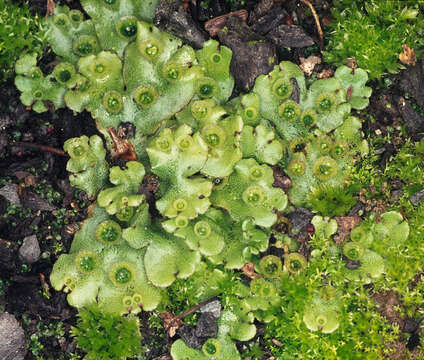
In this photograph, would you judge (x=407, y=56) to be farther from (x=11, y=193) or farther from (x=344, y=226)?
(x=11, y=193)

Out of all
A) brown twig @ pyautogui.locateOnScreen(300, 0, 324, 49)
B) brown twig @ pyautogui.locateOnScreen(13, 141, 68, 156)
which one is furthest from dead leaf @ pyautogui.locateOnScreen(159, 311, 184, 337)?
brown twig @ pyautogui.locateOnScreen(300, 0, 324, 49)

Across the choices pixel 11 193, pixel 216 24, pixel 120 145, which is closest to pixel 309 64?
pixel 216 24

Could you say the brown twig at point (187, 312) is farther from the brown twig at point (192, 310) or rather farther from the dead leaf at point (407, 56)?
the dead leaf at point (407, 56)

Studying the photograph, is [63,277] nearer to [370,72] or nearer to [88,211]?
[88,211]

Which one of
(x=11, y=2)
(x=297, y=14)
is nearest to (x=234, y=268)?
(x=297, y=14)

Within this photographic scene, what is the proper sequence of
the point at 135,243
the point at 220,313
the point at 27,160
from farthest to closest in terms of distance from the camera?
the point at 27,160, the point at 220,313, the point at 135,243

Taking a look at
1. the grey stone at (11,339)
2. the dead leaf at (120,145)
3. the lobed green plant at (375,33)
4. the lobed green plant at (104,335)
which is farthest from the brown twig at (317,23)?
the grey stone at (11,339)
